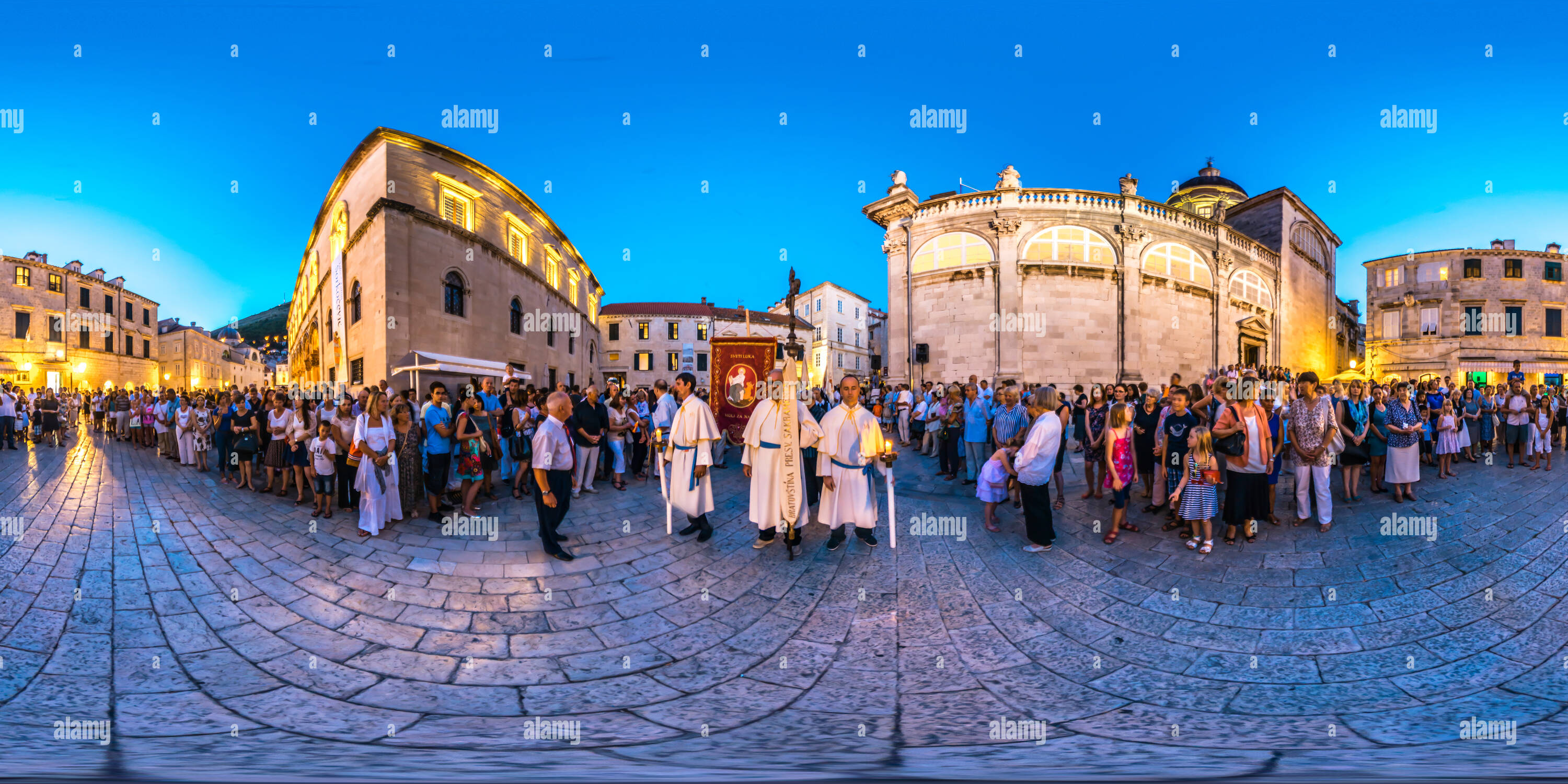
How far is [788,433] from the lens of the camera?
6125mm

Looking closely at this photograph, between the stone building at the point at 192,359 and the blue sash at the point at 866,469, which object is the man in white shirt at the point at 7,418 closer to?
the blue sash at the point at 866,469

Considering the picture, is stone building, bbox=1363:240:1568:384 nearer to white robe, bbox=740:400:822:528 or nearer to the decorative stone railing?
the decorative stone railing

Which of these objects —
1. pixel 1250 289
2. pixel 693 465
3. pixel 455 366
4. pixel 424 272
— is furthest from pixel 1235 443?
pixel 1250 289

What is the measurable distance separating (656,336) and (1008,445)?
46820 millimetres

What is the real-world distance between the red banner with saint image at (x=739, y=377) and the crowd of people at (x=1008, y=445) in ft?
8.38

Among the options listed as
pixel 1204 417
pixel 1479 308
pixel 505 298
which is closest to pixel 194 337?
pixel 505 298

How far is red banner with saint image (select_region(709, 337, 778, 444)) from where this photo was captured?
1373 cm

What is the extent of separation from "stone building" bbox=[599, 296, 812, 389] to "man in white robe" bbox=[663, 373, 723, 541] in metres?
43.5

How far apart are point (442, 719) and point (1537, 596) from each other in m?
7.86

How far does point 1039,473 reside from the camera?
5910mm

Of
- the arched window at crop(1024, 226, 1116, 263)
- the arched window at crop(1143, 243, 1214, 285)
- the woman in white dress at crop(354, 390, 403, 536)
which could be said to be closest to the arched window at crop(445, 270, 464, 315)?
the woman in white dress at crop(354, 390, 403, 536)

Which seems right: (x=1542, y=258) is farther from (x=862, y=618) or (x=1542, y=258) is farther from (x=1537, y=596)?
(x=862, y=618)

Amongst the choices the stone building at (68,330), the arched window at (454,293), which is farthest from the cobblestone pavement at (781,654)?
the stone building at (68,330)

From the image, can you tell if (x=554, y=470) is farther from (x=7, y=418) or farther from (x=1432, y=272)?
(x=1432, y=272)
